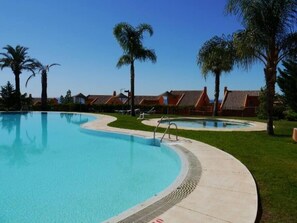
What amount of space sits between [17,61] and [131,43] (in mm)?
16136

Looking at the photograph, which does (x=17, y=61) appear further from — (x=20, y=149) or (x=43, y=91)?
(x=20, y=149)

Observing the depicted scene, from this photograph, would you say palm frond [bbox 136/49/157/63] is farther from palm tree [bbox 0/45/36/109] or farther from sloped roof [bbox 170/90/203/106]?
sloped roof [bbox 170/90/203/106]

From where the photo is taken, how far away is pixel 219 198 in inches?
204

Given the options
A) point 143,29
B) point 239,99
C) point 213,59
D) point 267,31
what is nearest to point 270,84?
point 267,31

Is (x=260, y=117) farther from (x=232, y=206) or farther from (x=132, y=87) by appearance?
(x=232, y=206)

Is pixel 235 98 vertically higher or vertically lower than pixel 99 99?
higher

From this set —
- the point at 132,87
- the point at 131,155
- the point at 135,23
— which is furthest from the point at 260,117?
the point at 131,155

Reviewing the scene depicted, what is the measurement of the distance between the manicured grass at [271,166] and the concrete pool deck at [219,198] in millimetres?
237

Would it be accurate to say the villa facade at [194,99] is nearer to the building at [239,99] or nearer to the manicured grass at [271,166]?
the building at [239,99]

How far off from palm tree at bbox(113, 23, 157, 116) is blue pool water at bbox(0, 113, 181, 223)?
490 inches

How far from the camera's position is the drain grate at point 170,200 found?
4.39 m

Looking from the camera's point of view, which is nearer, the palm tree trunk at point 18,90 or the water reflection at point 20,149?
the water reflection at point 20,149

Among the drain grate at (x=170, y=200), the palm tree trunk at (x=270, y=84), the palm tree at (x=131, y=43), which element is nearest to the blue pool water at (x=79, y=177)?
the drain grate at (x=170, y=200)

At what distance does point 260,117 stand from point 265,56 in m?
12.6
